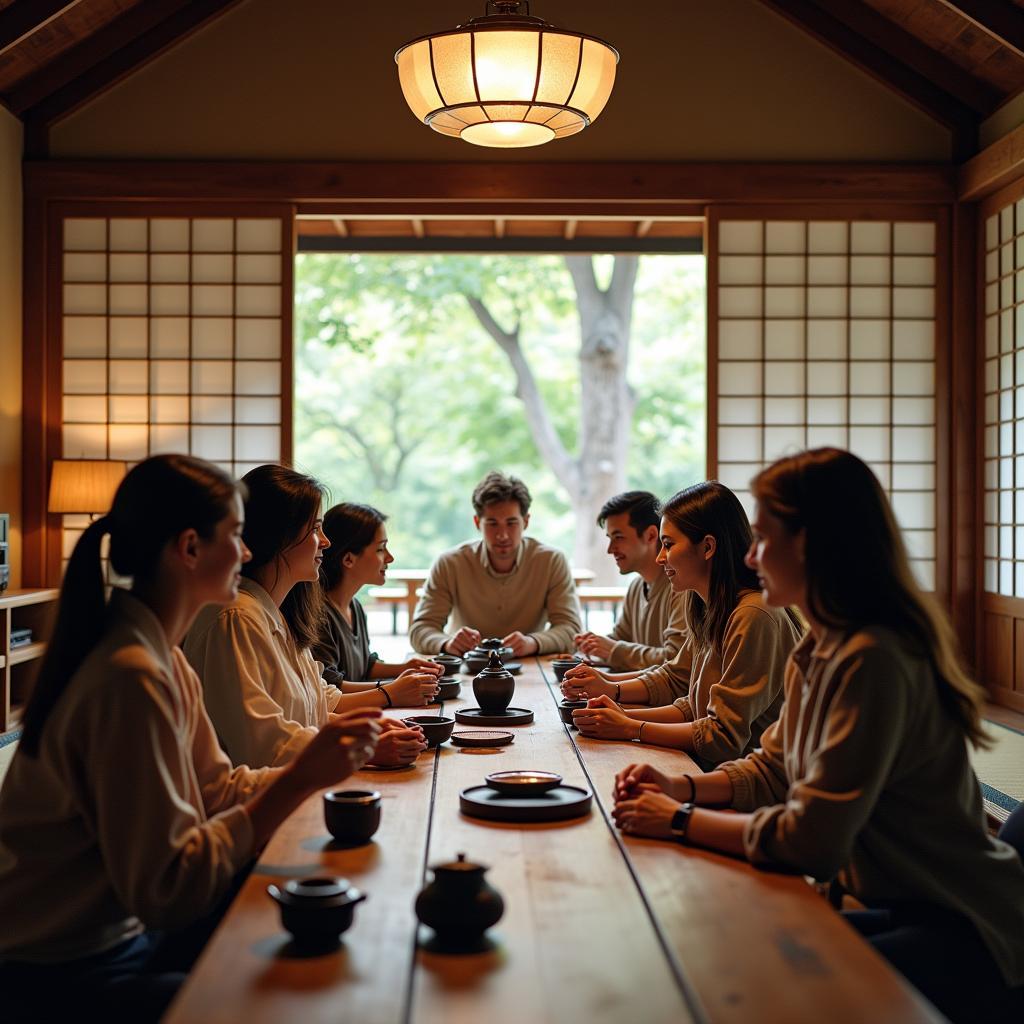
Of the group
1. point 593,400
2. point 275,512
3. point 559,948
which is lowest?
point 559,948

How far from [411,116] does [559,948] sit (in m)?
5.10

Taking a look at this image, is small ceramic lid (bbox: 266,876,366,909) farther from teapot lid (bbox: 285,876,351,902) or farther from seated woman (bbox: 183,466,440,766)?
seated woman (bbox: 183,466,440,766)

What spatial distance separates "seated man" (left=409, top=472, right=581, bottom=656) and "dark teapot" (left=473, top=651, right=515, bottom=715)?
160 cm

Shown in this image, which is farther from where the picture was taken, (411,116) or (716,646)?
(411,116)

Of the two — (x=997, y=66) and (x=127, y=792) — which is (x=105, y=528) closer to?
(x=127, y=792)

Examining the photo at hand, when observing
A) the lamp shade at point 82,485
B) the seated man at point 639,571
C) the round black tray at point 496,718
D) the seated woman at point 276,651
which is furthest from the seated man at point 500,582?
the lamp shade at point 82,485

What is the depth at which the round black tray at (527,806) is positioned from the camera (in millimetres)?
1759

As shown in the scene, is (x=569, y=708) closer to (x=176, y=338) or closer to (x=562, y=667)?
(x=562, y=667)

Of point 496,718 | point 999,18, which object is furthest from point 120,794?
point 999,18

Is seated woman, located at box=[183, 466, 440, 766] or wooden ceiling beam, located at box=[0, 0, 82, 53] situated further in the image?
wooden ceiling beam, located at box=[0, 0, 82, 53]

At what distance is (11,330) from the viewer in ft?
18.4

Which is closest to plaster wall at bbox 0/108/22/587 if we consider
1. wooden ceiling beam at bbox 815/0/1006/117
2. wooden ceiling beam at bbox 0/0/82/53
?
wooden ceiling beam at bbox 0/0/82/53

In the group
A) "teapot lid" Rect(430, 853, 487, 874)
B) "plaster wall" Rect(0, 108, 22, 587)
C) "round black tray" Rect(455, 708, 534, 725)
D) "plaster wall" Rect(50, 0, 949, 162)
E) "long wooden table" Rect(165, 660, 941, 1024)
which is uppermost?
"plaster wall" Rect(50, 0, 949, 162)

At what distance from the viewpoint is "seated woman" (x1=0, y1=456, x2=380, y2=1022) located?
1.40 meters
